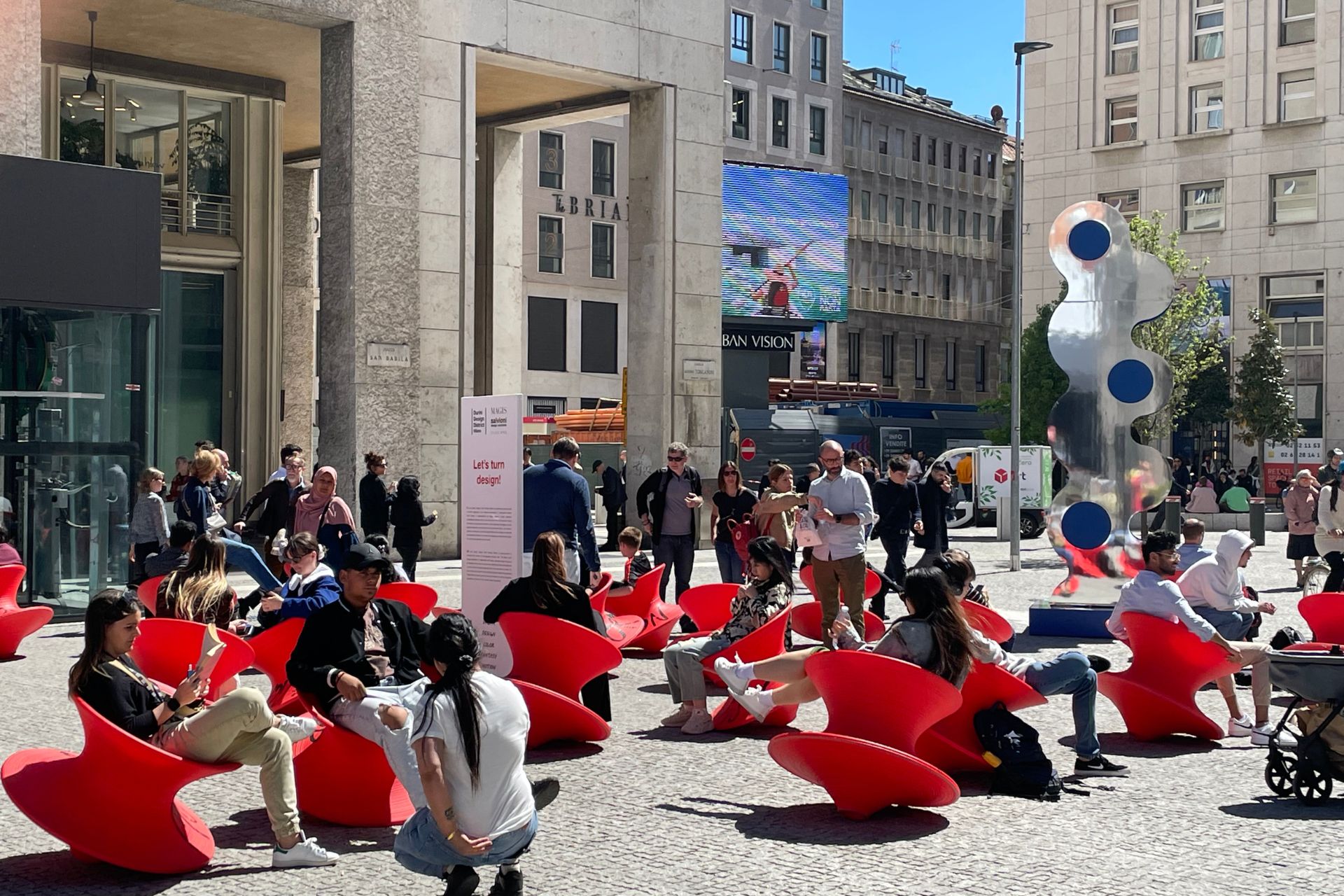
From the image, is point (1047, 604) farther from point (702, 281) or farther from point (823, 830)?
point (702, 281)

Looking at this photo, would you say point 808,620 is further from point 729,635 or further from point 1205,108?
point 1205,108

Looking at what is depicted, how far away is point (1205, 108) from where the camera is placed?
64625mm

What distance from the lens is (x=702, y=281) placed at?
2833cm

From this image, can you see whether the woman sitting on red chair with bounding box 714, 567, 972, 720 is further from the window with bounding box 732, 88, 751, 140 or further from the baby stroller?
the window with bounding box 732, 88, 751, 140

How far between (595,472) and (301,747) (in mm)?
29492

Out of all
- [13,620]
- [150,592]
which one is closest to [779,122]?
[13,620]

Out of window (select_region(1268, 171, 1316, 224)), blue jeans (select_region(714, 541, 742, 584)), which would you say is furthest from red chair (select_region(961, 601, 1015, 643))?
window (select_region(1268, 171, 1316, 224))

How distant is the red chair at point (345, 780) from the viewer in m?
7.75

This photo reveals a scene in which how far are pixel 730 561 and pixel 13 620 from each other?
6757 mm

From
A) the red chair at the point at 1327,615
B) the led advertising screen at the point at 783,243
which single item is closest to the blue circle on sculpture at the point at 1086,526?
the red chair at the point at 1327,615

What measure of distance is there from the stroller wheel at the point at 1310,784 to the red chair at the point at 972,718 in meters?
1.26

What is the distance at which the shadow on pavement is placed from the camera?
7.63 metres

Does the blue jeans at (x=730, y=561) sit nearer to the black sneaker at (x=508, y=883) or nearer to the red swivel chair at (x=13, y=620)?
the red swivel chair at (x=13, y=620)

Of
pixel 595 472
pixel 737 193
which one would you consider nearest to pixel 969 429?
pixel 737 193
